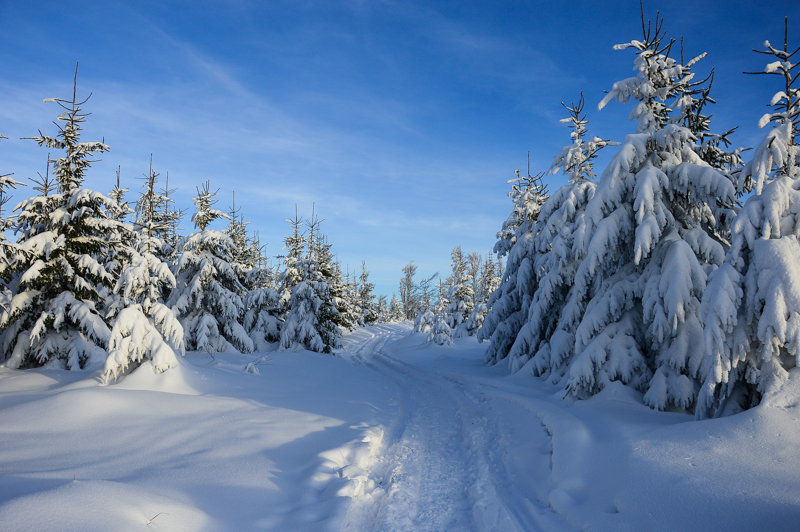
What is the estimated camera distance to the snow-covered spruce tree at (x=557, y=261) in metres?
13.1

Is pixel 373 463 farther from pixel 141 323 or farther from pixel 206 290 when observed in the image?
pixel 206 290

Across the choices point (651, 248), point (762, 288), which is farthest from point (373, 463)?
point (651, 248)

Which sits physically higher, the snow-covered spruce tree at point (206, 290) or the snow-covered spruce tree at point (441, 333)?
the snow-covered spruce tree at point (206, 290)

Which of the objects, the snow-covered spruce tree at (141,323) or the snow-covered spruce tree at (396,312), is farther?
the snow-covered spruce tree at (396,312)

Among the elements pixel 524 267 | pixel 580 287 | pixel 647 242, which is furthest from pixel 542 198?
pixel 647 242

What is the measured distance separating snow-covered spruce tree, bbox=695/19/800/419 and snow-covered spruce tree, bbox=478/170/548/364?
10584mm

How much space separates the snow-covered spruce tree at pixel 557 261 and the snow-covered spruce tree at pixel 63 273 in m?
14.9

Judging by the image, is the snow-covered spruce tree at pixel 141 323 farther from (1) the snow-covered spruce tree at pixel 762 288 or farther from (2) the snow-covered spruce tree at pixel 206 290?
(1) the snow-covered spruce tree at pixel 762 288

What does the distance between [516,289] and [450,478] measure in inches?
464

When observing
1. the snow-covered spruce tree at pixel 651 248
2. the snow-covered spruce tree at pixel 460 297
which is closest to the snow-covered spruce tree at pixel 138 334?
the snow-covered spruce tree at pixel 651 248

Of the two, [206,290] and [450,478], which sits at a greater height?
[206,290]

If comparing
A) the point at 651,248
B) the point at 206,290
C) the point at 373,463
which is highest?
the point at 651,248

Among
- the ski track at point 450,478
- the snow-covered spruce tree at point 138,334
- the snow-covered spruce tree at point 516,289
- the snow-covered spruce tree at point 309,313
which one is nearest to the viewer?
the ski track at point 450,478

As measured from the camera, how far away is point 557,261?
44.9 ft
